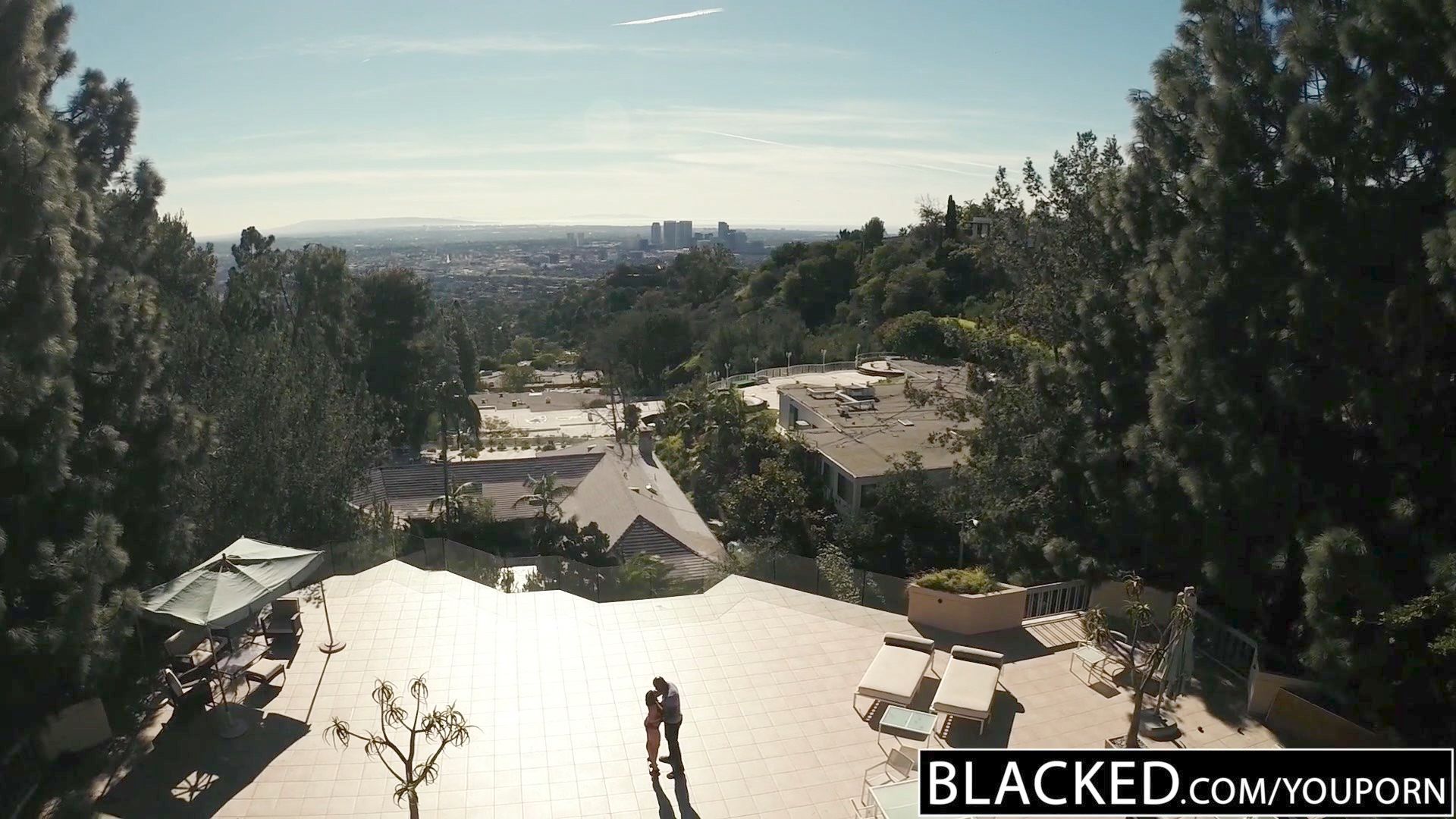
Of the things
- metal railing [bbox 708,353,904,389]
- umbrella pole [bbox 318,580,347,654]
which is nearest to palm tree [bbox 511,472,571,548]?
umbrella pole [bbox 318,580,347,654]

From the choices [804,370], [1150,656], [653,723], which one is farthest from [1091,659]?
[804,370]

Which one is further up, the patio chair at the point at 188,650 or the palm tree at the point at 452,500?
the patio chair at the point at 188,650

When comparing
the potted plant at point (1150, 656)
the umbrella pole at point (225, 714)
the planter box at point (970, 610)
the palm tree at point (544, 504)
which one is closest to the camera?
the potted plant at point (1150, 656)

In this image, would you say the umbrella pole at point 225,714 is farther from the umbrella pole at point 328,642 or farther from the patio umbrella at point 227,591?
the umbrella pole at point 328,642

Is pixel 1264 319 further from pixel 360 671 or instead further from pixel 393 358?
pixel 393 358

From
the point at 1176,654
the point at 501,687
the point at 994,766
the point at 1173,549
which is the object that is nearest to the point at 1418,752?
the point at 1176,654

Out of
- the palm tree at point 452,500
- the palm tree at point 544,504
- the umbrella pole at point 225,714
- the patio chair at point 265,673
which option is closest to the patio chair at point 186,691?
the umbrella pole at point 225,714

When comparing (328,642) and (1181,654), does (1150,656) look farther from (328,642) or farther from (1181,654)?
(328,642)
